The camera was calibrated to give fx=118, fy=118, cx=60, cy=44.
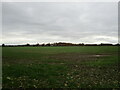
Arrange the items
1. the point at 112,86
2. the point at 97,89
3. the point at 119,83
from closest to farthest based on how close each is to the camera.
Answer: the point at 97,89, the point at 112,86, the point at 119,83

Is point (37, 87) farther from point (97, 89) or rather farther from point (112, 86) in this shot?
point (112, 86)

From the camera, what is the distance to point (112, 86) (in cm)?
680

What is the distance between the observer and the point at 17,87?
659 centimetres

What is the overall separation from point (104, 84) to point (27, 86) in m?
4.51

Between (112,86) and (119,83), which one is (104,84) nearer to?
(112,86)

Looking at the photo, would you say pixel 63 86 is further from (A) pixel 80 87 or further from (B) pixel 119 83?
(B) pixel 119 83

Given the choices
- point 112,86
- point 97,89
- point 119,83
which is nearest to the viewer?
point 97,89

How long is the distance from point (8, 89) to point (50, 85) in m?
2.28

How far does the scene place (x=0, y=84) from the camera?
695 cm

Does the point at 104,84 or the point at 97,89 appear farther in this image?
the point at 104,84

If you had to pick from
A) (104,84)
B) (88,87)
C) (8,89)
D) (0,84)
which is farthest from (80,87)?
(0,84)

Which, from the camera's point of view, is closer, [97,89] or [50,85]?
[97,89]

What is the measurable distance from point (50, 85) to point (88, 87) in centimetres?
217

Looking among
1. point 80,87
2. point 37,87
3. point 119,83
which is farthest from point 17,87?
point 119,83
